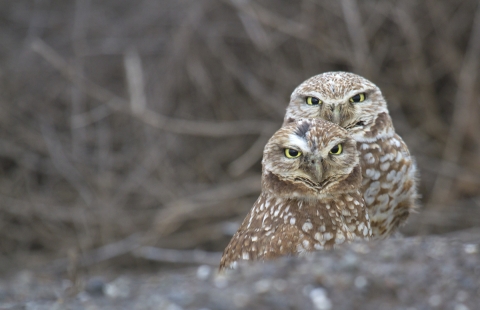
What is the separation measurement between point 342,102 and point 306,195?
768mm

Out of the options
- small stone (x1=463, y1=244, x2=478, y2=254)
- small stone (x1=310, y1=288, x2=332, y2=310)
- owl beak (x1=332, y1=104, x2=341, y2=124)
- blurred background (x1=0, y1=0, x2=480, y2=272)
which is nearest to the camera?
small stone (x1=310, y1=288, x2=332, y2=310)

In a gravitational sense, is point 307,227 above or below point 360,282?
above

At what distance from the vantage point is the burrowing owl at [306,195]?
354cm

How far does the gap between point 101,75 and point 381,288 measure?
7339 millimetres

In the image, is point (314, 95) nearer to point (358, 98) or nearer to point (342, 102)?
point (342, 102)

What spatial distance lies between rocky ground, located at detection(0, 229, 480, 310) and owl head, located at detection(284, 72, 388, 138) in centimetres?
90

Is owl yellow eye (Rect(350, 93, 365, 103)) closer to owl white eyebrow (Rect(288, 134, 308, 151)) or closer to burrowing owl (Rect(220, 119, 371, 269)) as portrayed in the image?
burrowing owl (Rect(220, 119, 371, 269))

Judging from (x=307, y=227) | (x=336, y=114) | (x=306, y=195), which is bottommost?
(x=307, y=227)

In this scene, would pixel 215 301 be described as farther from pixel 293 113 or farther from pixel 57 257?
pixel 57 257

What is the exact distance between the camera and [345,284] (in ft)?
10.1

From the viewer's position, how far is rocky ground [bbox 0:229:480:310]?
Result: 295 centimetres

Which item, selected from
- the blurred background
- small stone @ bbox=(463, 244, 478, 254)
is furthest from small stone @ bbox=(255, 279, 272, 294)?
the blurred background

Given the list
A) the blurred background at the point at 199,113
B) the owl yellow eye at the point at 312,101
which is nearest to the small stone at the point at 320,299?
the owl yellow eye at the point at 312,101

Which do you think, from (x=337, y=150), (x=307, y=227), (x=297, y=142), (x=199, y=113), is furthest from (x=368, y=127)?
(x=199, y=113)
